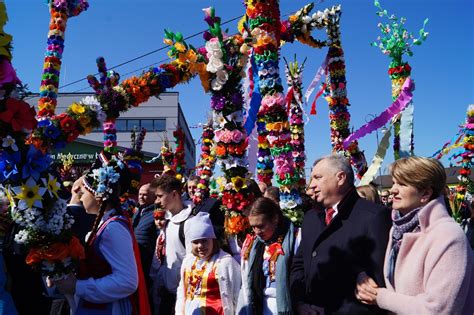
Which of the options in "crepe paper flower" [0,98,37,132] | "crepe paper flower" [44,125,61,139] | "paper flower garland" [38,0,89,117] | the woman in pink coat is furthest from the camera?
"paper flower garland" [38,0,89,117]

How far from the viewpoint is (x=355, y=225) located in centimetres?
312

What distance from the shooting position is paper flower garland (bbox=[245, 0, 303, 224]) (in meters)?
5.73

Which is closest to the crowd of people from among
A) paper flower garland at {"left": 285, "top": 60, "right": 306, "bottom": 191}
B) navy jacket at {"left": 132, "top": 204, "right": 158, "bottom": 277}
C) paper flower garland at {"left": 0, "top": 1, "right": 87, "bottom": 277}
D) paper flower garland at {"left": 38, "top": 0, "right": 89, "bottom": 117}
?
paper flower garland at {"left": 0, "top": 1, "right": 87, "bottom": 277}

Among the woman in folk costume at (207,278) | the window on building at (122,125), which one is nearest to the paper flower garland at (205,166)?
the woman in folk costume at (207,278)

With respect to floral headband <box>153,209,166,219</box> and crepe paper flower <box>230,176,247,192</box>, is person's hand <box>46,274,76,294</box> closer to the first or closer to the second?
crepe paper flower <box>230,176,247,192</box>

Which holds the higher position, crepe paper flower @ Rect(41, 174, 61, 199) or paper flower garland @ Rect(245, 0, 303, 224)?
paper flower garland @ Rect(245, 0, 303, 224)

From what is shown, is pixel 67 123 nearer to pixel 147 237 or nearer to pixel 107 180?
pixel 147 237

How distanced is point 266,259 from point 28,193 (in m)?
2.07

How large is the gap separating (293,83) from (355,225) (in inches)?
366

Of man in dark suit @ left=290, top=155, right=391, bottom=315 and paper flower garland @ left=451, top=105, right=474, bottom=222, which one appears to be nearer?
man in dark suit @ left=290, top=155, right=391, bottom=315

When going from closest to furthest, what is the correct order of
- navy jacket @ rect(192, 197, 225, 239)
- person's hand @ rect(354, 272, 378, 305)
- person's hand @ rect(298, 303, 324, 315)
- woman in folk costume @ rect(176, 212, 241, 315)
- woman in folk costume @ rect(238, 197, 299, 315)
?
person's hand @ rect(354, 272, 378, 305) → person's hand @ rect(298, 303, 324, 315) → woman in folk costume @ rect(238, 197, 299, 315) → woman in folk costume @ rect(176, 212, 241, 315) → navy jacket @ rect(192, 197, 225, 239)

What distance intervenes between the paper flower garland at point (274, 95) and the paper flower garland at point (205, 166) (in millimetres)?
1232

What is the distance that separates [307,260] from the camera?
11.4ft

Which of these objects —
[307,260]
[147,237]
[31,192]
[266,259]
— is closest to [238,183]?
[147,237]
